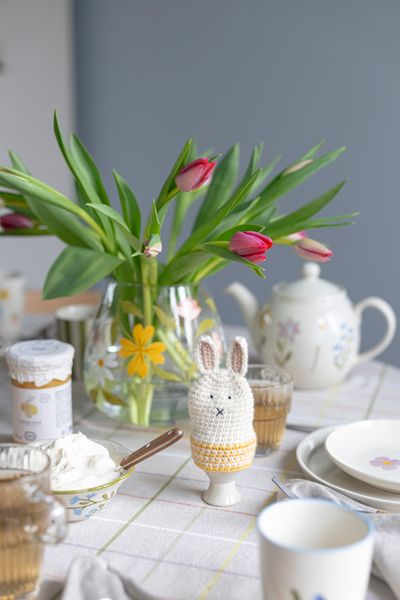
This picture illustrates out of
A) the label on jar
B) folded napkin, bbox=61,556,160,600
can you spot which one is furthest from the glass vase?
folded napkin, bbox=61,556,160,600

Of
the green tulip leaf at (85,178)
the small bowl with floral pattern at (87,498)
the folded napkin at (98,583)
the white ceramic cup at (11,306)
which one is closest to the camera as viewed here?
the folded napkin at (98,583)

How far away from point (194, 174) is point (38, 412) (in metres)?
0.35

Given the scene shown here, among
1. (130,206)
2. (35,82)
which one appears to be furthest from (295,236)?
(35,82)

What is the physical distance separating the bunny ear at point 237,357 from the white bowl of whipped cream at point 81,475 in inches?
6.3

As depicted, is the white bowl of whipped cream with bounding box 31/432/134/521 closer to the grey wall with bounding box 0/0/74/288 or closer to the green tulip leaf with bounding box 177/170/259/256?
the green tulip leaf with bounding box 177/170/259/256

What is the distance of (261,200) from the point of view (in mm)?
1134

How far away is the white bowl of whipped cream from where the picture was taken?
830 mm

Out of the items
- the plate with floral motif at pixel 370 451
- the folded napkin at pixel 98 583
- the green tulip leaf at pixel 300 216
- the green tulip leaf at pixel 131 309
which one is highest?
the green tulip leaf at pixel 300 216

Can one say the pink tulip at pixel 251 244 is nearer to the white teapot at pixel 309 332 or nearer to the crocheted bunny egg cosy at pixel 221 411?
the crocheted bunny egg cosy at pixel 221 411

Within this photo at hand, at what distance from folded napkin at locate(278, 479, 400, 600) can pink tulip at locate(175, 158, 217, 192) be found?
1.18 feet

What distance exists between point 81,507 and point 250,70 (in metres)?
1.88

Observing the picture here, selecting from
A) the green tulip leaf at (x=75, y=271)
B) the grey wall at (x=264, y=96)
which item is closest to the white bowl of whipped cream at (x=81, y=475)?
the green tulip leaf at (x=75, y=271)

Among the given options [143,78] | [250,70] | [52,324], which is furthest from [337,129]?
[52,324]

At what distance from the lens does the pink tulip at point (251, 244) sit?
93cm
